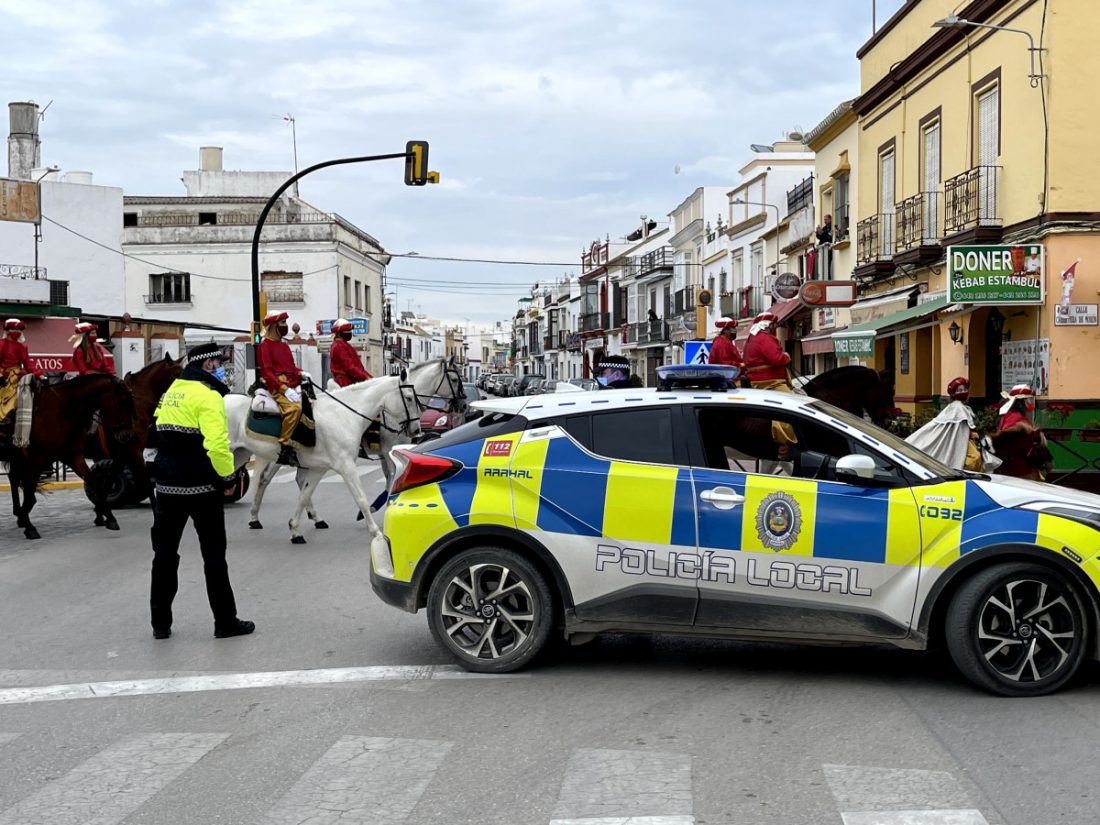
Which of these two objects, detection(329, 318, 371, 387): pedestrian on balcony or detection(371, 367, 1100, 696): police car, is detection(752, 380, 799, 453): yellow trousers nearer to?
detection(371, 367, 1100, 696): police car

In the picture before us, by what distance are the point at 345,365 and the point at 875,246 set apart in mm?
15659

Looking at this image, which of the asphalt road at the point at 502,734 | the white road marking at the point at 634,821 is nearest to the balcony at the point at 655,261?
the asphalt road at the point at 502,734

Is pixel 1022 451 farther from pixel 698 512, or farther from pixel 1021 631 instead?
pixel 698 512

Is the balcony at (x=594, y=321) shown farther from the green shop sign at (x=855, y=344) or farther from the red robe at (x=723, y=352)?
the red robe at (x=723, y=352)

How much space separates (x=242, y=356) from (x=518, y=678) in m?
29.7

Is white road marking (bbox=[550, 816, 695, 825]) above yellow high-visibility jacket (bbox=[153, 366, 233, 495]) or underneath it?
underneath

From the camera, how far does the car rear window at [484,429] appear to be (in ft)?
22.5

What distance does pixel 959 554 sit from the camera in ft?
20.0

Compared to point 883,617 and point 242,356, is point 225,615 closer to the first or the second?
point 883,617

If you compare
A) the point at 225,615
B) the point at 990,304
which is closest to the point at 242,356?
the point at 990,304

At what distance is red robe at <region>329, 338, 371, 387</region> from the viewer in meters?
14.0

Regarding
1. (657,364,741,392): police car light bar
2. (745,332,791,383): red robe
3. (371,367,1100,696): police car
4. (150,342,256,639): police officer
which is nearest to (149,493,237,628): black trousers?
(150,342,256,639): police officer

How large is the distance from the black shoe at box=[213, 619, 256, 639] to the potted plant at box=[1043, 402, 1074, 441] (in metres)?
11.9

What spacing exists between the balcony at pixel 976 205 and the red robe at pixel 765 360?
7746 mm
